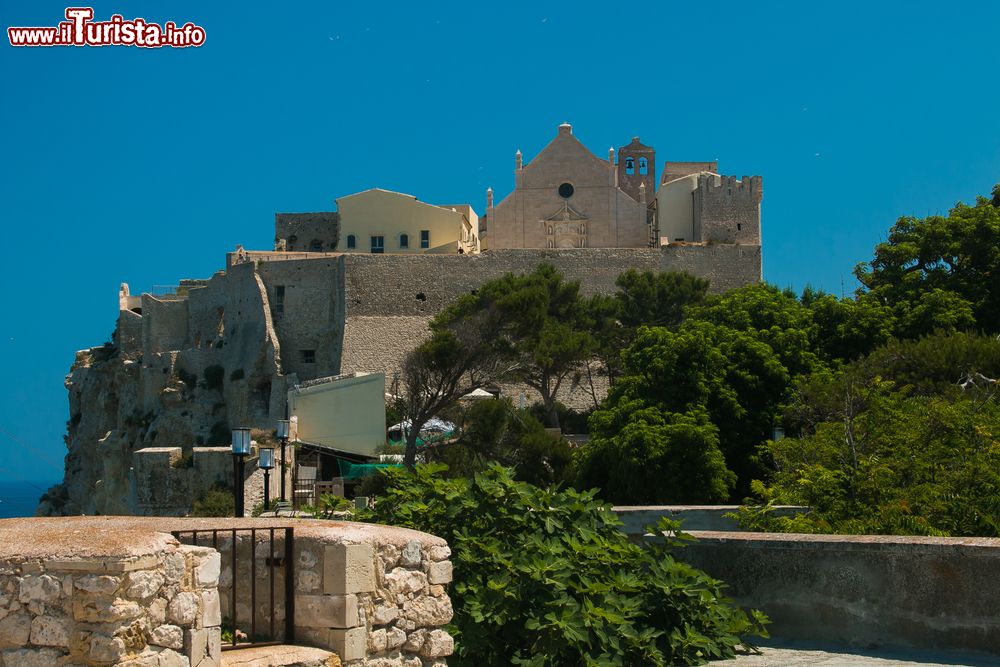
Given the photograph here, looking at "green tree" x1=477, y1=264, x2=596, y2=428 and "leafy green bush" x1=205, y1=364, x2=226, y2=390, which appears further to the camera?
"leafy green bush" x1=205, y1=364, x2=226, y2=390

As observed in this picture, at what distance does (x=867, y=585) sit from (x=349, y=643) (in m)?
2.95

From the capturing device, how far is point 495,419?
2923 cm

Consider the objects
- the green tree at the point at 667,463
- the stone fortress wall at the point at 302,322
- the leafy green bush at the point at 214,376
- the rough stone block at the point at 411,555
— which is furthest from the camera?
the leafy green bush at the point at 214,376

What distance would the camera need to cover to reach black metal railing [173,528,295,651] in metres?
5.91

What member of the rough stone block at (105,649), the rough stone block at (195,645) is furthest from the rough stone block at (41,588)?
the rough stone block at (195,645)

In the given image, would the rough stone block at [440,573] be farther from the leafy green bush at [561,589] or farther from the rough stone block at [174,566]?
the rough stone block at [174,566]

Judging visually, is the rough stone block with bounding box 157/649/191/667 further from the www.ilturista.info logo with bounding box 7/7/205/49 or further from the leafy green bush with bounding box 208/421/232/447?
the leafy green bush with bounding box 208/421/232/447

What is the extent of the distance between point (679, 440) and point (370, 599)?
14.6 metres

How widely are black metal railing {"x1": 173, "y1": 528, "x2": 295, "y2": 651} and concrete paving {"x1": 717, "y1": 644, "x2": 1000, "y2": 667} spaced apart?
8.31 ft

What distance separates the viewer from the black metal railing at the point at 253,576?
5.91 meters

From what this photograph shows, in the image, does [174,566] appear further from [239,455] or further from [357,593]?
[239,455]

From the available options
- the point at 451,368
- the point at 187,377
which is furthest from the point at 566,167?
the point at 451,368

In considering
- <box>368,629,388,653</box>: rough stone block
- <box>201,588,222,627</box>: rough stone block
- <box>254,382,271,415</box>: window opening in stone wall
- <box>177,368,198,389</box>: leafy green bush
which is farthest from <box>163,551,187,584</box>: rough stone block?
<box>177,368,198,389</box>: leafy green bush

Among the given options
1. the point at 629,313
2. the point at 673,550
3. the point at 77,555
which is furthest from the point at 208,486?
the point at 77,555
